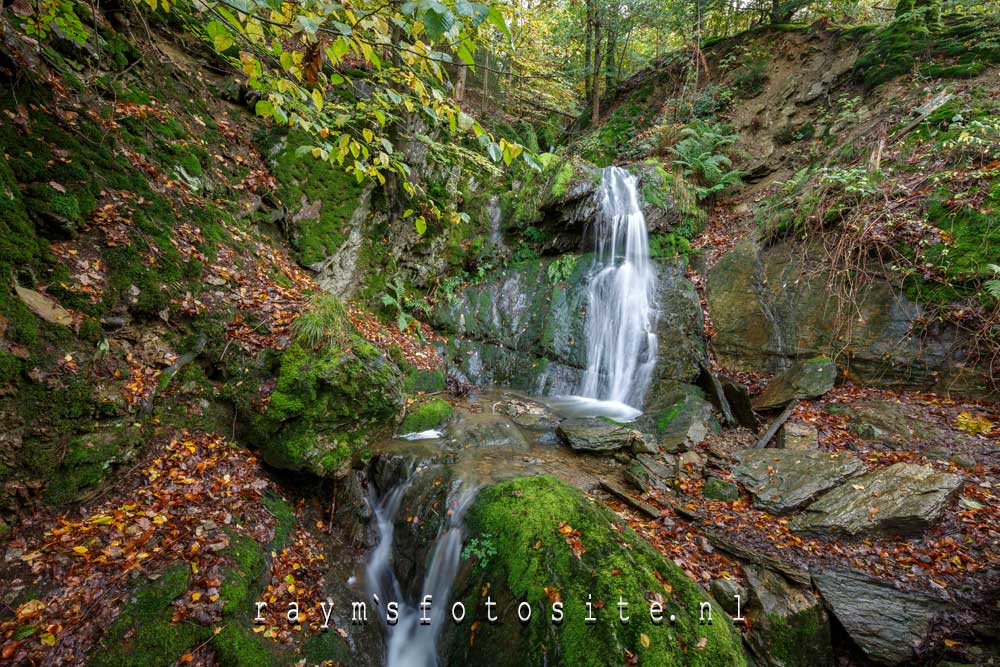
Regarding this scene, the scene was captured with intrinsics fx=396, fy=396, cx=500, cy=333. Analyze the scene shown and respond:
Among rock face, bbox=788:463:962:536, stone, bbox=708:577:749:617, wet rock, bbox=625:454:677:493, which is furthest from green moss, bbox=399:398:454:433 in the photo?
rock face, bbox=788:463:962:536

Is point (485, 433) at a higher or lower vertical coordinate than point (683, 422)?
lower

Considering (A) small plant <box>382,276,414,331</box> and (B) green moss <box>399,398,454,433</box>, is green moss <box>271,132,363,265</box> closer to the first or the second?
(A) small plant <box>382,276,414,331</box>

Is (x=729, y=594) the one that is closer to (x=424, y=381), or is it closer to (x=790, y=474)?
(x=790, y=474)

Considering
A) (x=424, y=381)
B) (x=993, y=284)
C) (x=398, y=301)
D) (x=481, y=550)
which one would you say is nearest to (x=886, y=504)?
(x=993, y=284)

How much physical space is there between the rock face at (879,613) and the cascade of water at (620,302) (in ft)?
13.3

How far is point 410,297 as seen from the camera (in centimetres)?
827

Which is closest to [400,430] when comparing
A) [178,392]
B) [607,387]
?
[178,392]

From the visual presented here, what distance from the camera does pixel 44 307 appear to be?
3010 millimetres

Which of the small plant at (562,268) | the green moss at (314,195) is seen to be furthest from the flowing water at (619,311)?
the green moss at (314,195)

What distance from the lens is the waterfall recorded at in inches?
131

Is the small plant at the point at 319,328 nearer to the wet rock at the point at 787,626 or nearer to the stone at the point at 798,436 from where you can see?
the wet rock at the point at 787,626

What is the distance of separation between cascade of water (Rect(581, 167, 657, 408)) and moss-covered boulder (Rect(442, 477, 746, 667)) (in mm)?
4535

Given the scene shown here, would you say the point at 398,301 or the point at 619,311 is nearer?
the point at 398,301

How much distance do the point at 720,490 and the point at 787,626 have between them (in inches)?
62.7
